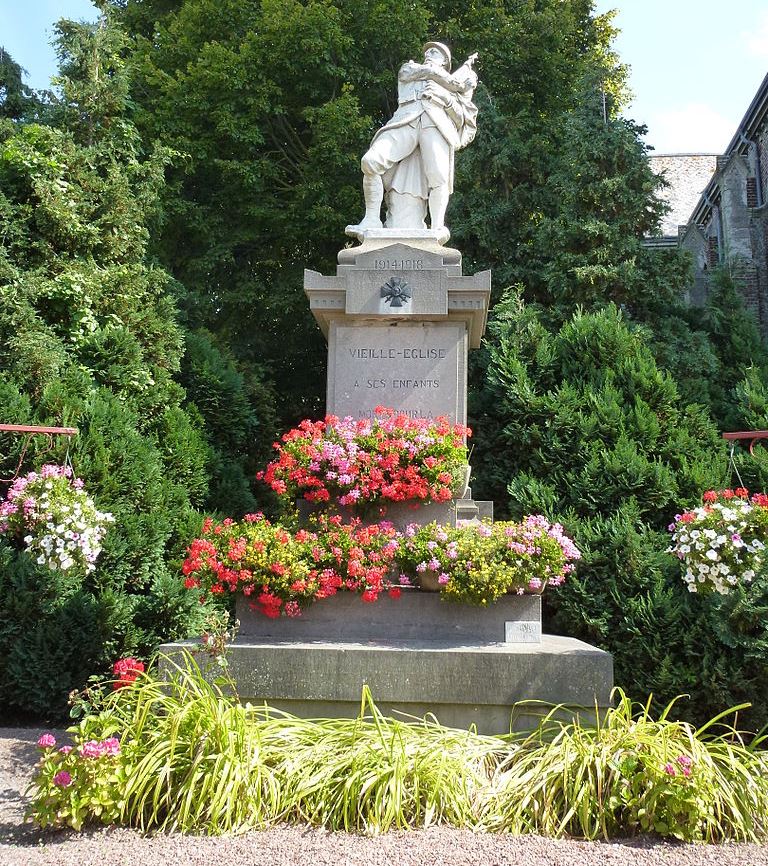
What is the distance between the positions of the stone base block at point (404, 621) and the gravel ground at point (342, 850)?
1.82 metres

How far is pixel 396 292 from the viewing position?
716 centimetres

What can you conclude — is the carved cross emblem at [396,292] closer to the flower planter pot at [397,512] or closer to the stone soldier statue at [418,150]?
the stone soldier statue at [418,150]

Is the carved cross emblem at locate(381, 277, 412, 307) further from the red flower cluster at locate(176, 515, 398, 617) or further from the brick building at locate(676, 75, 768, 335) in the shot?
the brick building at locate(676, 75, 768, 335)

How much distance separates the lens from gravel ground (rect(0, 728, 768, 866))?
11.4 feet

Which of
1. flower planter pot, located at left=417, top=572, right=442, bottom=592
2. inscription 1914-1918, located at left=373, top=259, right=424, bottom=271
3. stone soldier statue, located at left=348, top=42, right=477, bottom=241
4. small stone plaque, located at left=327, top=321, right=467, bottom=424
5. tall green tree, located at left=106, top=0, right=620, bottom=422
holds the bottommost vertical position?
flower planter pot, located at left=417, top=572, right=442, bottom=592

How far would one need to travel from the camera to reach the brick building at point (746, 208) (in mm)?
19828

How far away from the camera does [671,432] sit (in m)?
8.66

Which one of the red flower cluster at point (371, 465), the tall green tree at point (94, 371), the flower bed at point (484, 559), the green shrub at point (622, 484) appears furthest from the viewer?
the tall green tree at point (94, 371)

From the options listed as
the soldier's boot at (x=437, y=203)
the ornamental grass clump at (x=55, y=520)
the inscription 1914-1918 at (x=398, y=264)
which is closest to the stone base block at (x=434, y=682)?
the ornamental grass clump at (x=55, y=520)

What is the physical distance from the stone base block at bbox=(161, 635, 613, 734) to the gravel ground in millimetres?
1210

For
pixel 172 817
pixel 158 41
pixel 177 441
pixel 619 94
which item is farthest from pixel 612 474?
pixel 619 94

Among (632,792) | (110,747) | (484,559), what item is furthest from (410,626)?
(110,747)

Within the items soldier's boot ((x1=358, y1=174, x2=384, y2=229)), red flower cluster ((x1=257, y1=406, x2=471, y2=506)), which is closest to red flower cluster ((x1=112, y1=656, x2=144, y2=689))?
red flower cluster ((x1=257, y1=406, x2=471, y2=506))

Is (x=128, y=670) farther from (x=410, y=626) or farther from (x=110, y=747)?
(x=410, y=626)
